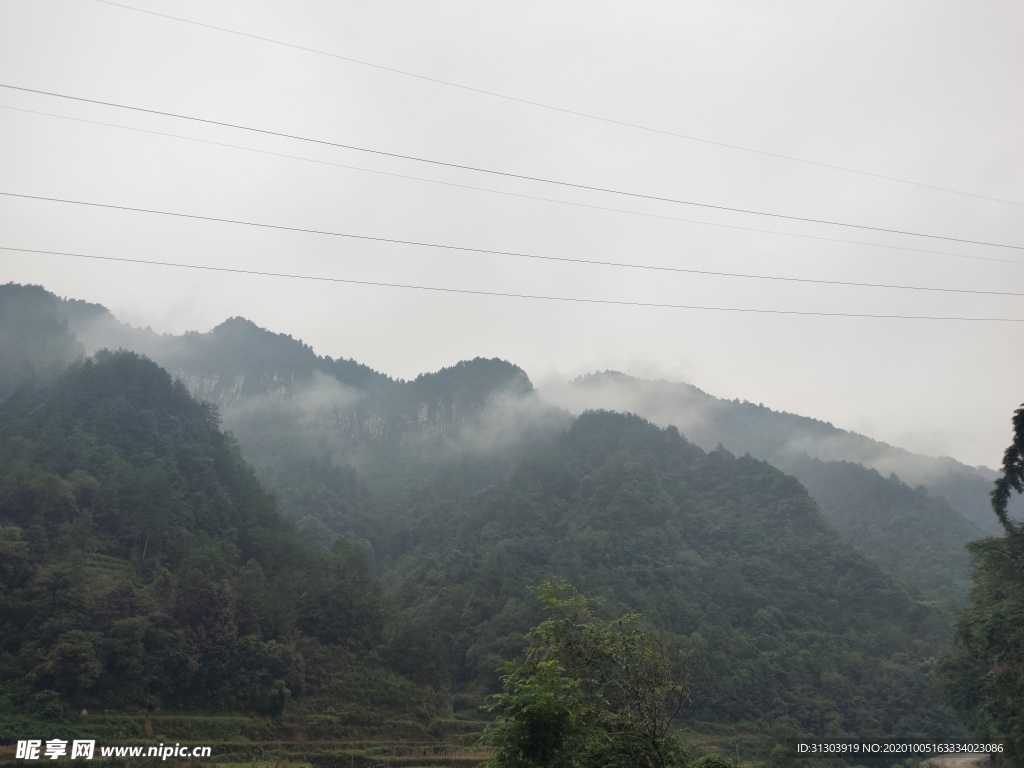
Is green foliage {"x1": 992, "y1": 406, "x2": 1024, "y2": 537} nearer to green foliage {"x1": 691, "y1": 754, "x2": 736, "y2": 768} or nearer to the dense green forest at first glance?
the dense green forest

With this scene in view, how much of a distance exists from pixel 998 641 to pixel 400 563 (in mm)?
64810

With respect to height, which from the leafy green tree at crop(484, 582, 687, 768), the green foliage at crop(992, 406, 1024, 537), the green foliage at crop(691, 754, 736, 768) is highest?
the green foliage at crop(992, 406, 1024, 537)

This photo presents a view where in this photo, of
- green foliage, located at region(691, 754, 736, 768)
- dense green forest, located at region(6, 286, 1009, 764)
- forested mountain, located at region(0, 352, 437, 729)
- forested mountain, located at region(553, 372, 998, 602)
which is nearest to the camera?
green foliage, located at region(691, 754, 736, 768)

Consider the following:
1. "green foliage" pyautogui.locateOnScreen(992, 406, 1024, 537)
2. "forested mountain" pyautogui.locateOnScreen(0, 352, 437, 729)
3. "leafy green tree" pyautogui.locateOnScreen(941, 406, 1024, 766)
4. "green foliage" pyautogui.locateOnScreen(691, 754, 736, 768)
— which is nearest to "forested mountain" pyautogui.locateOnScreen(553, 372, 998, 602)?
"leafy green tree" pyautogui.locateOnScreen(941, 406, 1024, 766)

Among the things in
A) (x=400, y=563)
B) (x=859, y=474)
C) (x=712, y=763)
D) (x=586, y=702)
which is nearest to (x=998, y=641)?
(x=712, y=763)

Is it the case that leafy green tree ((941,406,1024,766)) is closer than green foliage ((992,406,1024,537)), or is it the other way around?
leafy green tree ((941,406,1024,766))

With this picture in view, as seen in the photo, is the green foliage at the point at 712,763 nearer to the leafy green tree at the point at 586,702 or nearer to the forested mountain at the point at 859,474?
the leafy green tree at the point at 586,702

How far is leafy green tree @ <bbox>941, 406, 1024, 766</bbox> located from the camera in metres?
25.6

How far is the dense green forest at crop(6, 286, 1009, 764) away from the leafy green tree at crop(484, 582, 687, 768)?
7.98 metres

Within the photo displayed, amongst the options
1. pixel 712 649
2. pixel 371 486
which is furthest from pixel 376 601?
pixel 371 486

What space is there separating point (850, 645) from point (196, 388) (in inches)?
4183

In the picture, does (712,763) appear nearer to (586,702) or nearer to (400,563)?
(586,702)

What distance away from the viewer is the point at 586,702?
13.4 meters

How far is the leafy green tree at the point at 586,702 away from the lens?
12.3m
